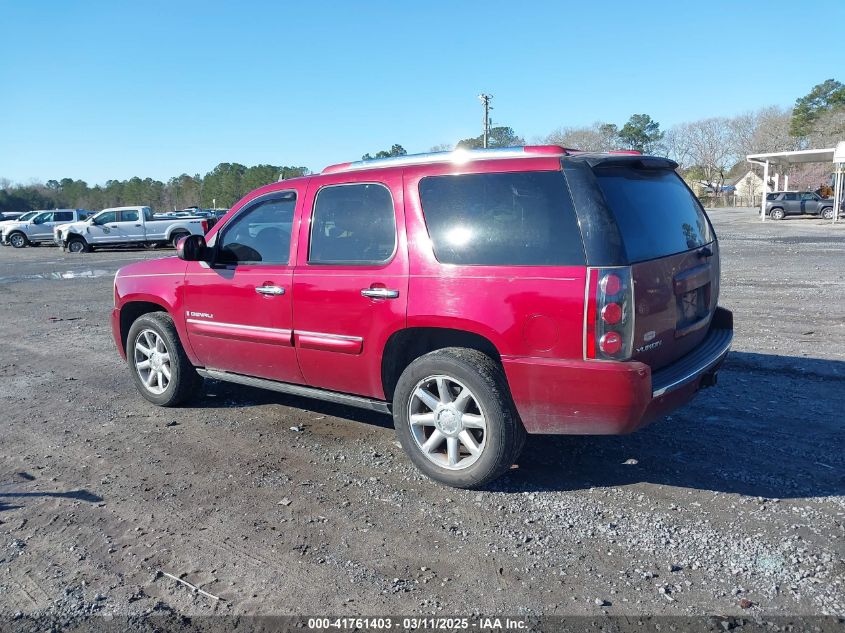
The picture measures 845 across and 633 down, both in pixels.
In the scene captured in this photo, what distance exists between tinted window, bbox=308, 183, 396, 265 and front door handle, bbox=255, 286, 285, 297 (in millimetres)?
323

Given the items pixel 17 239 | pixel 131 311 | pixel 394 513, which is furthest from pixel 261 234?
pixel 17 239

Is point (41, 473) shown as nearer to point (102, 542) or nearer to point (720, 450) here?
point (102, 542)

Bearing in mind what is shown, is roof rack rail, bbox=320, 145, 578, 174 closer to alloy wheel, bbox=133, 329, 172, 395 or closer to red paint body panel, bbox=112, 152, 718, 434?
red paint body panel, bbox=112, 152, 718, 434

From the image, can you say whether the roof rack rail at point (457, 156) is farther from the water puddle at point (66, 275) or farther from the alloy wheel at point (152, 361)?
the water puddle at point (66, 275)

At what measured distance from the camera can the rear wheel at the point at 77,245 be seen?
29422mm

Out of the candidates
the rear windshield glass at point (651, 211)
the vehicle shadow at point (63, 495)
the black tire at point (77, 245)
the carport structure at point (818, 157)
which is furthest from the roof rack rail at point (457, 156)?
the carport structure at point (818, 157)

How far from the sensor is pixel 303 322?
187 inches

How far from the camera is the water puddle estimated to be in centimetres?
1845

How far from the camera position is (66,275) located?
754 inches

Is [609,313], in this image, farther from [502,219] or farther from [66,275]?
[66,275]

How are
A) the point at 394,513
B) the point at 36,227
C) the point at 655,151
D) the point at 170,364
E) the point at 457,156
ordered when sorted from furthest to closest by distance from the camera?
1. the point at 655,151
2. the point at 36,227
3. the point at 170,364
4. the point at 457,156
5. the point at 394,513

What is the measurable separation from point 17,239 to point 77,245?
26.6ft

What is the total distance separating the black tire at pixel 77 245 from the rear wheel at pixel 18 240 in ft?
24.6

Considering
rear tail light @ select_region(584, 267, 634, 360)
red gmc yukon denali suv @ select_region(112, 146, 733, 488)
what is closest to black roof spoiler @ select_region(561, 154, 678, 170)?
red gmc yukon denali suv @ select_region(112, 146, 733, 488)
